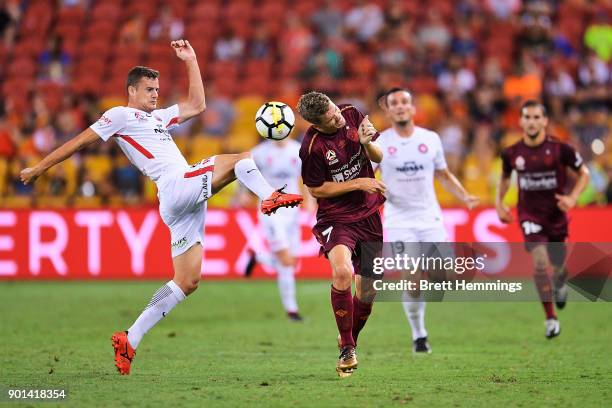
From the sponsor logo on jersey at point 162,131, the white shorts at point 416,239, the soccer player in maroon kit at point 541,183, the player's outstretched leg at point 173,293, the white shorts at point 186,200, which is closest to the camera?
the white shorts at point 186,200

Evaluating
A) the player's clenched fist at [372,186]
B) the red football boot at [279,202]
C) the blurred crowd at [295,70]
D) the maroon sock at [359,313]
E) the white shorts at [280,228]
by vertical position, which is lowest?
the maroon sock at [359,313]

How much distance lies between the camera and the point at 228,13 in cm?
2559

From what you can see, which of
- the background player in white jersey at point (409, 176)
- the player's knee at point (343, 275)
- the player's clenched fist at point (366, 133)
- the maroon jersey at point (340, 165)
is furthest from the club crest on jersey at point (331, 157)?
the background player in white jersey at point (409, 176)

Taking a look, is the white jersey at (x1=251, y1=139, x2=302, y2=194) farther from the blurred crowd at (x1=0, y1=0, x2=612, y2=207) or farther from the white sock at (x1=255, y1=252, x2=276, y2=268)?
the blurred crowd at (x1=0, y1=0, x2=612, y2=207)

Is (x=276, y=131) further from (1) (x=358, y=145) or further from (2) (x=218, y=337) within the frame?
(2) (x=218, y=337)

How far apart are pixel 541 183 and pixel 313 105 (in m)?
4.55

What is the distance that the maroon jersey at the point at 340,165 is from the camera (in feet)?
30.7

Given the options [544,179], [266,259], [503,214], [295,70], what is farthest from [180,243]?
[295,70]

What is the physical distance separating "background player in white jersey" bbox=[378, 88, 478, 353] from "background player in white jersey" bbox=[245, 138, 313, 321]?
127 inches

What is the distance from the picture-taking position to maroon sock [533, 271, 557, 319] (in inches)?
479

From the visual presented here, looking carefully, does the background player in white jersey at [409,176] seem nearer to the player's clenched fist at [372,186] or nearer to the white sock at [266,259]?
the player's clenched fist at [372,186]

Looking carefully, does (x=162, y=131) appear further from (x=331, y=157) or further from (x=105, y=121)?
(x=331, y=157)

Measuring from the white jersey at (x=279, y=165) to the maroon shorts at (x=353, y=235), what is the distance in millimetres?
5157

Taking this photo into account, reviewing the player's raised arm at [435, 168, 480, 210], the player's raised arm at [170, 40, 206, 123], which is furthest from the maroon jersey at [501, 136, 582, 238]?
the player's raised arm at [170, 40, 206, 123]
